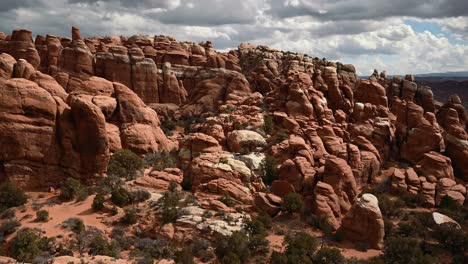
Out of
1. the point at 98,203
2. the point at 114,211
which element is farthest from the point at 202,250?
the point at 98,203

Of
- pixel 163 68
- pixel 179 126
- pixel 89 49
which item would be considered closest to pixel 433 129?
pixel 179 126

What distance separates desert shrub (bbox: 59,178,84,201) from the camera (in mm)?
32219

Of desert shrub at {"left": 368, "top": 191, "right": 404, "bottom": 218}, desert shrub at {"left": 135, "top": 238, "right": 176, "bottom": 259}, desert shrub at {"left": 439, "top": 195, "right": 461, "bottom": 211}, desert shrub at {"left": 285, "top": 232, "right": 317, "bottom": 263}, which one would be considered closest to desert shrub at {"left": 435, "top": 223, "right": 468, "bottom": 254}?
desert shrub at {"left": 368, "top": 191, "right": 404, "bottom": 218}

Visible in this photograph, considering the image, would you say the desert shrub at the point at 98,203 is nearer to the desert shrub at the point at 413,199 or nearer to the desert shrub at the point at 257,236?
the desert shrub at the point at 257,236

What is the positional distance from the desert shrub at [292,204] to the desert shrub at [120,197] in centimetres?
1343

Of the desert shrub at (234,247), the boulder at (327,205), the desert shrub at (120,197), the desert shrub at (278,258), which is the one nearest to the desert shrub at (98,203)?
the desert shrub at (120,197)

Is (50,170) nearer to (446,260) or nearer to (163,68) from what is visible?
(446,260)

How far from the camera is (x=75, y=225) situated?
28.7 meters

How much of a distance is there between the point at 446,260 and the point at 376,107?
25.8 meters

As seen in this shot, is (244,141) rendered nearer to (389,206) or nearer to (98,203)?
(389,206)

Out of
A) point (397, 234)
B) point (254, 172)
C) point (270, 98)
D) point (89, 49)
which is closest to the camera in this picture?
point (397, 234)

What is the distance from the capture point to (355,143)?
4438cm

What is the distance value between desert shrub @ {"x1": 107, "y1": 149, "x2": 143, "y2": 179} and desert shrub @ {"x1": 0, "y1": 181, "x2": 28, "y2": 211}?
7792 millimetres

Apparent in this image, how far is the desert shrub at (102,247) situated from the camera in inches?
1004
